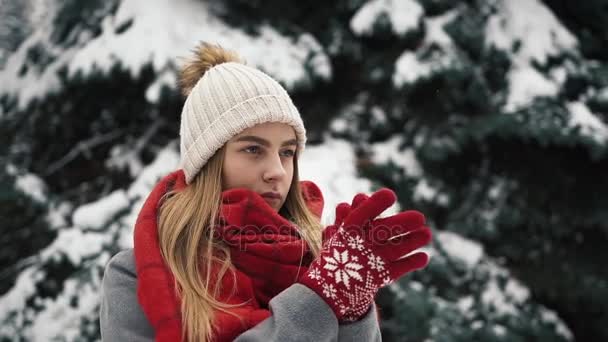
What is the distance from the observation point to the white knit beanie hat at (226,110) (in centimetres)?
106

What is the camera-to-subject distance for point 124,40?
97.2 inches

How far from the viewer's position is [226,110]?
108 centimetres

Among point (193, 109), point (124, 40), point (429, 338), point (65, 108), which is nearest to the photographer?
point (193, 109)

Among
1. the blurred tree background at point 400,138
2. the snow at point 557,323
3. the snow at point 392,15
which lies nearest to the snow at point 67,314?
the blurred tree background at point 400,138

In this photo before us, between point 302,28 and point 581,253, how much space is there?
1.98m

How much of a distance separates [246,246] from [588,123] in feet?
6.58

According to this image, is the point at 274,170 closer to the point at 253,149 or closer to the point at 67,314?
the point at 253,149

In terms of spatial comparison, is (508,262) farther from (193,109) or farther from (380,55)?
(193,109)

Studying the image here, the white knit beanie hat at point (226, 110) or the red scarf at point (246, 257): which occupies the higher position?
the white knit beanie hat at point (226, 110)

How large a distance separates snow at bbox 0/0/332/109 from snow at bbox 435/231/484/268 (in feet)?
3.57

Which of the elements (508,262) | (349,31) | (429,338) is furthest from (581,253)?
(349,31)

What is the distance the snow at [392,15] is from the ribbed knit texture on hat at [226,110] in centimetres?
158

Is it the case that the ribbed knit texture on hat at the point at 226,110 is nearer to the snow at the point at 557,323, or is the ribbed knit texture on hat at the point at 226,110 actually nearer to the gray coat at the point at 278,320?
the gray coat at the point at 278,320

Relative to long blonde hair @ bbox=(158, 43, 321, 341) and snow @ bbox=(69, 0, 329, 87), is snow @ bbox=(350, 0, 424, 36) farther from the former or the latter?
long blonde hair @ bbox=(158, 43, 321, 341)
